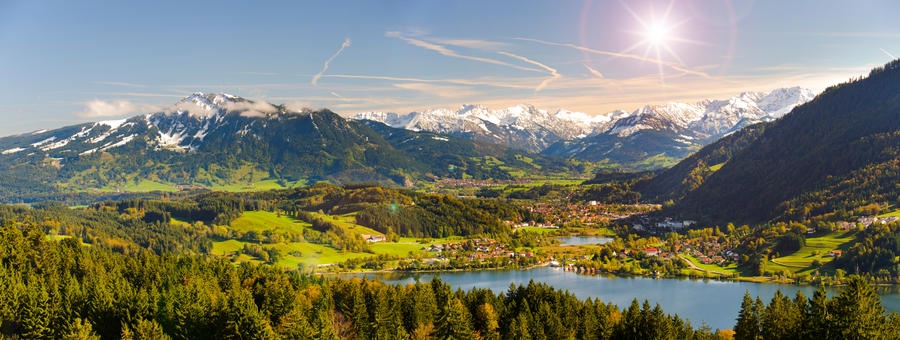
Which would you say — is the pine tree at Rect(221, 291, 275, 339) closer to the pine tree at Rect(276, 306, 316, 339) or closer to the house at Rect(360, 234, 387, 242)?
the pine tree at Rect(276, 306, 316, 339)

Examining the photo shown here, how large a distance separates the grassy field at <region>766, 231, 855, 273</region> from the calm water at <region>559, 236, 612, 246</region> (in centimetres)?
5469

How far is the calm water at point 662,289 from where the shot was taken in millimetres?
79625

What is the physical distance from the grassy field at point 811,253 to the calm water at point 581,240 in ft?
179

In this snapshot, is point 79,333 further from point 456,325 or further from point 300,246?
point 300,246

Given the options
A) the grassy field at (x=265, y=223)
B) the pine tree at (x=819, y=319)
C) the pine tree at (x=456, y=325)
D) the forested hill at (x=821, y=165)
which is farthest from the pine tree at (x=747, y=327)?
the grassy field at (x=265, y=223)

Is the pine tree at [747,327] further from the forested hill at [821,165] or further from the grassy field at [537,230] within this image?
the grassy field at [537,230]

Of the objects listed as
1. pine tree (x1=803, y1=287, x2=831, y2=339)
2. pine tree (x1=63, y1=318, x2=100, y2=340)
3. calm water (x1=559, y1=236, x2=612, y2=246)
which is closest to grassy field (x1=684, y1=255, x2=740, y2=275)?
calm water (x1=559, y1=236, x2=612, y2=246)

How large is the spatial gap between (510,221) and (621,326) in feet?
477

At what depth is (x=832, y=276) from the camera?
3610 inches

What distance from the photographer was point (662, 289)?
96375mm

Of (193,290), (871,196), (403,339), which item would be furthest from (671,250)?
(193,290)

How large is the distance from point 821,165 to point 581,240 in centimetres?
7750

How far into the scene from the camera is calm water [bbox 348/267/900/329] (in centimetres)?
7962

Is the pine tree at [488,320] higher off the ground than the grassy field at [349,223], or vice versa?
the pine tree at [488,320]
